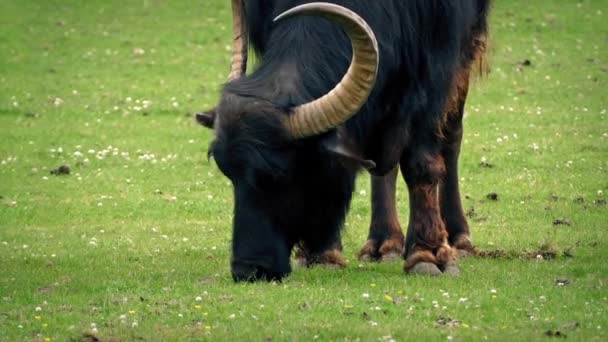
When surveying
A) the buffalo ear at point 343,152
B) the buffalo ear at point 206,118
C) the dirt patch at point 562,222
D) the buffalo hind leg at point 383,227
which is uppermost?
the buffalo ear at point 343,152

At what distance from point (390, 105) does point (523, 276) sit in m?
1.91

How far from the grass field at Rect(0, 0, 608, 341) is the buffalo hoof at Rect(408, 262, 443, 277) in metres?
0.25

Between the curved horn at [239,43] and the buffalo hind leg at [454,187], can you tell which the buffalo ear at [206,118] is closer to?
the curved horn at [239,43]

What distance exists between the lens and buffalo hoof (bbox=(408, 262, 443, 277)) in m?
11.7

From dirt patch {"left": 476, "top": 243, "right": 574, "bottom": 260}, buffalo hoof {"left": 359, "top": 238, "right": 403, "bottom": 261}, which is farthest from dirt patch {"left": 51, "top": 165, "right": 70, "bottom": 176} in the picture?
dirt patch {"left": 476, "top": 243, "right": 574, "bottom": 260}

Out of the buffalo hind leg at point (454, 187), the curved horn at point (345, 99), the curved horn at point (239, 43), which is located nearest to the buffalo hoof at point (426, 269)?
the buffalo hind leg at point (454, 187)

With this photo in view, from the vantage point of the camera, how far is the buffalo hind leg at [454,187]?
533 inches

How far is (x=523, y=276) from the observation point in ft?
37.7

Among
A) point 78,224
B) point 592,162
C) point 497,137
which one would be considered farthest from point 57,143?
point 592,162

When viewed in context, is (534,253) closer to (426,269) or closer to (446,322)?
(426,269)

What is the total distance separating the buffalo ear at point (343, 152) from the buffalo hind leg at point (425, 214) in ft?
4.25

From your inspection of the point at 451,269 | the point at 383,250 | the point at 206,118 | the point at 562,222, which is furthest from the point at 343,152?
the point at 562,222

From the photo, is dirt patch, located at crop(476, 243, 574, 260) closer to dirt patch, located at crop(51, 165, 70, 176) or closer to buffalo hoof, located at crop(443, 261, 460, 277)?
buffalo hoof, located at crop(443, 261, 460, 277)

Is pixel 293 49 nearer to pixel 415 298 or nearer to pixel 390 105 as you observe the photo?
pixel 390 105
